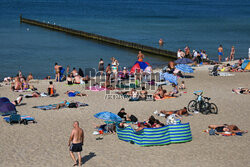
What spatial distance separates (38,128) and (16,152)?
2796 millimetres

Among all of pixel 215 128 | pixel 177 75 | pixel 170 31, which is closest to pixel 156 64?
pixel 177 75

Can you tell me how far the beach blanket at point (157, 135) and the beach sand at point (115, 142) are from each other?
208 millimetres

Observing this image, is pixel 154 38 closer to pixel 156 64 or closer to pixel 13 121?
pixel 156 64

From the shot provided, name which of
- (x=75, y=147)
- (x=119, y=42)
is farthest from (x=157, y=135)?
(x=119, y=42)

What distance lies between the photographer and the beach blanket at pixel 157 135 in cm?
1424

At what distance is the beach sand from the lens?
12.9 metres

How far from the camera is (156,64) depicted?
1545 inches

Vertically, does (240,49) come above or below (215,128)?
above

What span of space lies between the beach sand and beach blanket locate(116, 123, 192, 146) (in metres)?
0.21

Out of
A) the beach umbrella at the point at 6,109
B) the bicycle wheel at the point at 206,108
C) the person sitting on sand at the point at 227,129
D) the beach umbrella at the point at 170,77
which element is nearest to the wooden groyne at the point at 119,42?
the beach umbrella at the point at 170,77

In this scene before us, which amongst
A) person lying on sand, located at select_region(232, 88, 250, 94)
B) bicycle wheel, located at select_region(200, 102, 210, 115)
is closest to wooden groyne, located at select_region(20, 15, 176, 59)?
person lying on sand, located at select_region(232, 88, 250, 94)

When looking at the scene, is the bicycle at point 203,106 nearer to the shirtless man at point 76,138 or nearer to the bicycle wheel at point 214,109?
the bicycle wheel at point 214,109

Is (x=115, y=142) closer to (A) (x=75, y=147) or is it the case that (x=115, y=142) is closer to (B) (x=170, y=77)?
(A) (x=75, y=147)

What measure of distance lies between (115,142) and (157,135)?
60.8 inches
